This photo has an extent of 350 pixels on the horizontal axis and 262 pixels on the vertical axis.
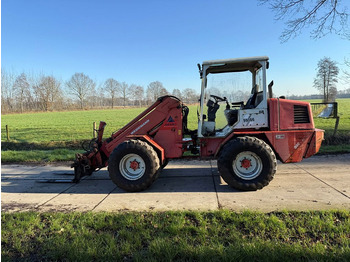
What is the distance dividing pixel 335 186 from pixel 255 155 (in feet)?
5.48

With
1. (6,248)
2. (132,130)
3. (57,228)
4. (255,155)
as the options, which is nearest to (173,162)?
(132,130)

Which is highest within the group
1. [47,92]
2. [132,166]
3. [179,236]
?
[47,92]

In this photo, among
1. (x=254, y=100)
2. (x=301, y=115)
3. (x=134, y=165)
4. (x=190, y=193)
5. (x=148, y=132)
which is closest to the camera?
(x=190, y=193)

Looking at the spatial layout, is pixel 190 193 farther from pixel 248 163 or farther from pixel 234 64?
pixel 234 64

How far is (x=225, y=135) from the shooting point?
5012mm

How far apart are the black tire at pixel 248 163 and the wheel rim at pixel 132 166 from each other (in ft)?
5.27

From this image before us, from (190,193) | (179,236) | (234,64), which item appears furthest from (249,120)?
(179,236)

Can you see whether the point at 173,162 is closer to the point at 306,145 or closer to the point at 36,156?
the point at 306,145

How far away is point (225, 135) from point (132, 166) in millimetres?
2034

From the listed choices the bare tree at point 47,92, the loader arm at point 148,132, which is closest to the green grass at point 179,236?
the loader arm at point 148,132

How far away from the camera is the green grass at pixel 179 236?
8.52 ft

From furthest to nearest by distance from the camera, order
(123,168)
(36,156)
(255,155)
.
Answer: (36,156), (123,168), (255,155)

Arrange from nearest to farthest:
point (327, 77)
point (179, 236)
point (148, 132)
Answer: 1. point (179, 236)
2. point (148, 132)
3. point (327, 77)

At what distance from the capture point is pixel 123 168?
5047 mm
